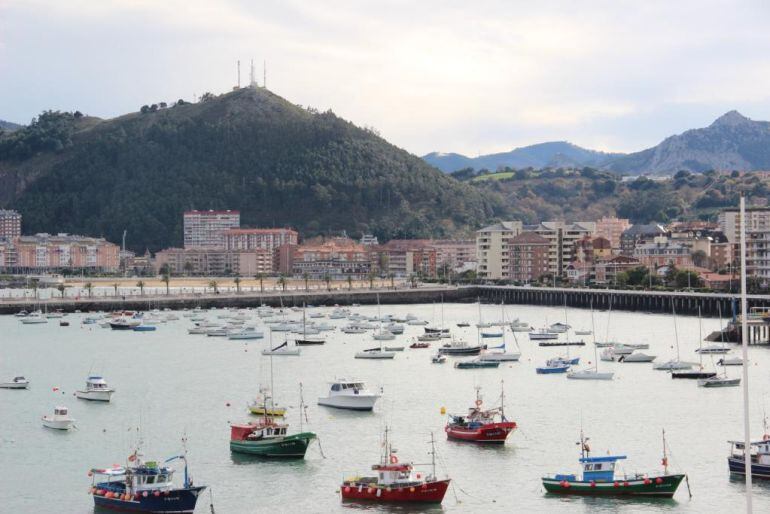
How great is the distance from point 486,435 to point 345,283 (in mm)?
135522

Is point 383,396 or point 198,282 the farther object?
point 198,282

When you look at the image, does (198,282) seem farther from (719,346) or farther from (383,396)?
(383,396)

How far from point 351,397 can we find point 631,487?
18176mm

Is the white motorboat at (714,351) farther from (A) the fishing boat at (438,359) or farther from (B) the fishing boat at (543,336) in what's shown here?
(B) the fishing boat at (543,336)

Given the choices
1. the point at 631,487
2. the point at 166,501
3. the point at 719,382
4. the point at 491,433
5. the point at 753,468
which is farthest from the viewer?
the point at 719,382

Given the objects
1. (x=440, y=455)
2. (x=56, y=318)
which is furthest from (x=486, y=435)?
(x=56, y=318)

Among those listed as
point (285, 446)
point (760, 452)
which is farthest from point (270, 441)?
point (760, 452)

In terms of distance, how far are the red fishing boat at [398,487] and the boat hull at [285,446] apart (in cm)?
552

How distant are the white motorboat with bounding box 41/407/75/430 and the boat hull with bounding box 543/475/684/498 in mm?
21294

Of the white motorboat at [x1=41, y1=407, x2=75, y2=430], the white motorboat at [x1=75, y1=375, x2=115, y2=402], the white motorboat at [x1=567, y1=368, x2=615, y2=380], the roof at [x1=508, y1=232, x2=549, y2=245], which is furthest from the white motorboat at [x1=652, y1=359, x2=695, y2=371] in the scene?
the roof at [x1=508, y1=232, x2=549, y2=245]

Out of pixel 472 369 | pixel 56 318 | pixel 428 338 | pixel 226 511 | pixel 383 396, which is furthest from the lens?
pixel 56 318

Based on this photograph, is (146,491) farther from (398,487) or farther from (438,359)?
(438,359)

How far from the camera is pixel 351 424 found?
164ft

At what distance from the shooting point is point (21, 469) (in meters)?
42.3
